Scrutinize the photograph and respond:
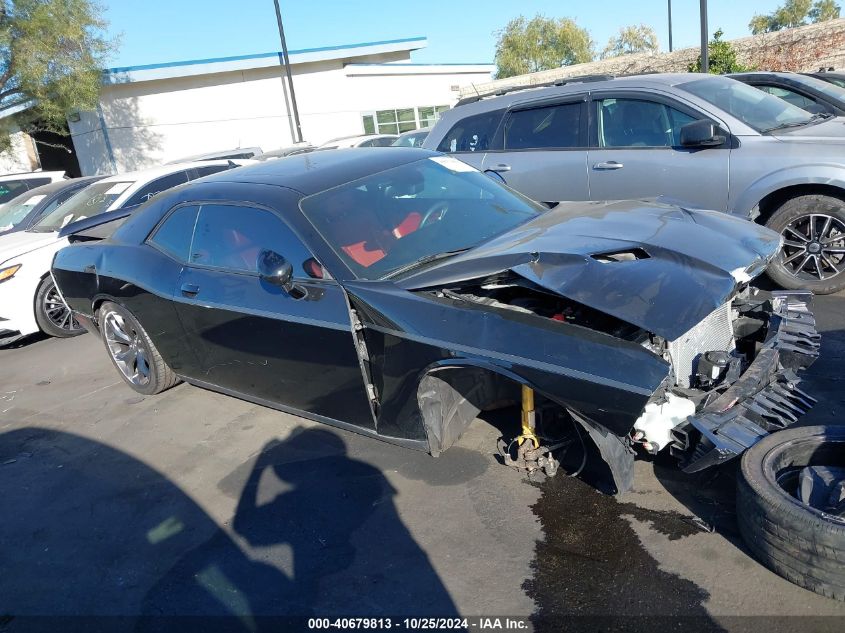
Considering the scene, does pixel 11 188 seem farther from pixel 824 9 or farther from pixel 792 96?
pixel 824 9

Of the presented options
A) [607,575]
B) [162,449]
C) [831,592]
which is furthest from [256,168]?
[831,592]

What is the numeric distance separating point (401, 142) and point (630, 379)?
1102 cm

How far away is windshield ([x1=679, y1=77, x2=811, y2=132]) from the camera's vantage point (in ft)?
17.8


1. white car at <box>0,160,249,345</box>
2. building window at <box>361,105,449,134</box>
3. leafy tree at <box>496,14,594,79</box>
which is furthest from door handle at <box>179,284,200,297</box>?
leafy tree at <box>496,14,594,79</box>

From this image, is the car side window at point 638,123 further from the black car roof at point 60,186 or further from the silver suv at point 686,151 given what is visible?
the black car roof at point 60,186

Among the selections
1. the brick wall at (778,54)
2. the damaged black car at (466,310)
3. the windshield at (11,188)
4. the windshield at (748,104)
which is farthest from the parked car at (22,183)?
the windshield at (748,104)

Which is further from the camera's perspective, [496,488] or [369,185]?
[369,185]

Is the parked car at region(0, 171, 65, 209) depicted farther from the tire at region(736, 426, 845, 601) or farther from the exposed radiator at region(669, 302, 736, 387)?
the tire at region(736, 426, 845, 601)

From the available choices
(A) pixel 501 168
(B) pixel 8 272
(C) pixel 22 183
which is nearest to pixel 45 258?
(B) pixel 8 272

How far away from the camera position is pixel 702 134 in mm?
5145

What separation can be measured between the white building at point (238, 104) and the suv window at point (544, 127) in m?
18.8

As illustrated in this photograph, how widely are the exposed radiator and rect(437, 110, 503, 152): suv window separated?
13.3 ft

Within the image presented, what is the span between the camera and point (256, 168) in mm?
4395

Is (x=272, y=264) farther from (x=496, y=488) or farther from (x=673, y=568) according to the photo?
(x=673, y=568)
